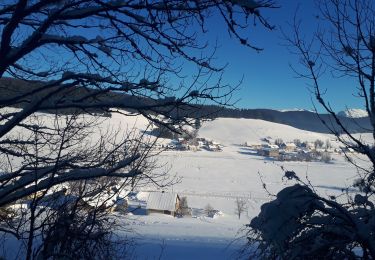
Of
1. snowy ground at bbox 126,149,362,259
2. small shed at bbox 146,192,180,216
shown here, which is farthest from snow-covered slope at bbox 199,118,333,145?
small shed at bbox 146,192,180,216

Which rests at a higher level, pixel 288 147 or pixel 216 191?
pixel 288 147

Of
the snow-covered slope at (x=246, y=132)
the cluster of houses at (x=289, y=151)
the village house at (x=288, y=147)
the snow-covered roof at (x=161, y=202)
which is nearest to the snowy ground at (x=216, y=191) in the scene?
the snow-covered roof at (x=161, y=202)

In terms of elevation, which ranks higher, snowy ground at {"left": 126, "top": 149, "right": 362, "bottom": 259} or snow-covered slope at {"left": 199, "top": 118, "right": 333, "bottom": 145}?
snow-covered slope at {"left": 199, "top": 118, "right": 333, "bottom": 145}

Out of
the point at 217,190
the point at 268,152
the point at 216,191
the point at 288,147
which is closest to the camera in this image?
the point at 216,191

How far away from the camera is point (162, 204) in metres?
34.3

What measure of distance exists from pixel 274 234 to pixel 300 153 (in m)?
95.5

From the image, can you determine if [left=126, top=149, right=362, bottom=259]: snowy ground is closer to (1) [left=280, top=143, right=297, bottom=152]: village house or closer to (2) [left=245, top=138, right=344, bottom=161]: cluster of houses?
(2) [left=245, top=138, right=344, bottom=161]: cluster of houses

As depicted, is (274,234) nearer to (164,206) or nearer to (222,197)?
(164,206)

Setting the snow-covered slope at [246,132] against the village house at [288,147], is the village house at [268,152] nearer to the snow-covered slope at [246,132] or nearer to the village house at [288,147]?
the village house at [288,147]

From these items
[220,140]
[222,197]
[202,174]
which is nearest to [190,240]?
[222,197]

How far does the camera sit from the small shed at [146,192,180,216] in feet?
111

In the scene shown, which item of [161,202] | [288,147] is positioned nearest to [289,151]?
[288,147]

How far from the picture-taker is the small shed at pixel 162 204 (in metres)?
33.8

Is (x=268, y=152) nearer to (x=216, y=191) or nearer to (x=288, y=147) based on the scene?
(x=288, y=147)
